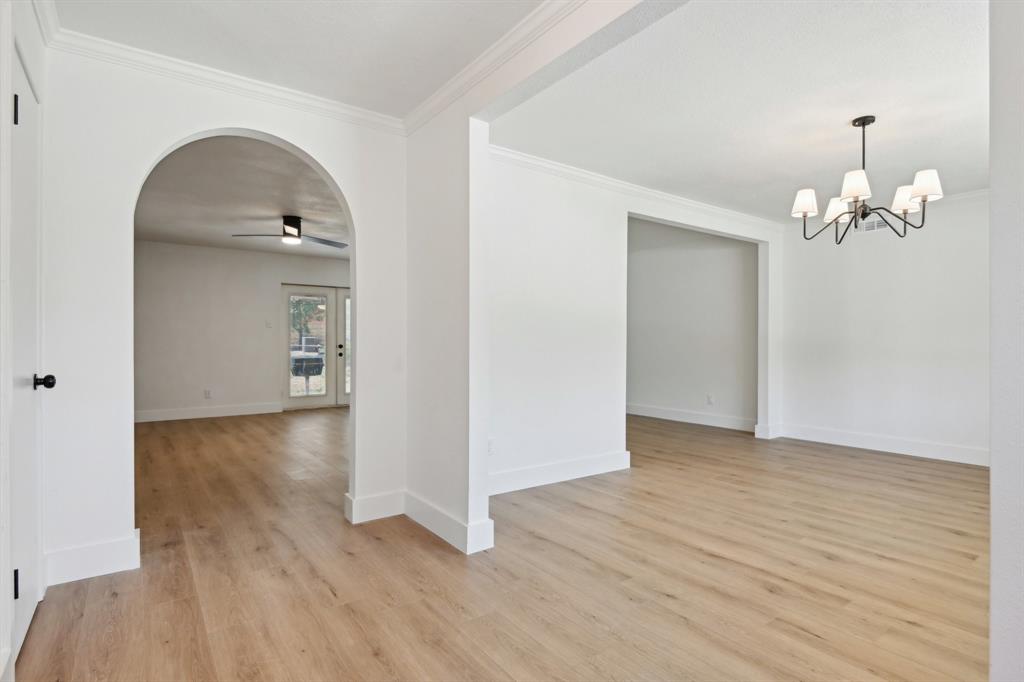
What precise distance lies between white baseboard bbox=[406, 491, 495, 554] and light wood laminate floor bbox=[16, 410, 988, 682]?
0.23 feet

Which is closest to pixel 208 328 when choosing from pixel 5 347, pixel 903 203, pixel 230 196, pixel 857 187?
pixel 230 196

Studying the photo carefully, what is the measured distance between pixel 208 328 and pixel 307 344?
1.51 m

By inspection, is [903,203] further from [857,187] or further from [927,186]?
[857,187]

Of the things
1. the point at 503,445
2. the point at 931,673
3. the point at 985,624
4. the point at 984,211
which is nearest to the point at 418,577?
the point at 503,445

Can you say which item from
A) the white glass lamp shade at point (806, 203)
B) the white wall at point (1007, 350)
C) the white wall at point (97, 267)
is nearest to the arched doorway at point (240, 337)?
the white wall at point (97, 267)

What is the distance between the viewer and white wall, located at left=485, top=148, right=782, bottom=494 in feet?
13.4

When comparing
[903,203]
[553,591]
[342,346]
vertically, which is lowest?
[553,591]

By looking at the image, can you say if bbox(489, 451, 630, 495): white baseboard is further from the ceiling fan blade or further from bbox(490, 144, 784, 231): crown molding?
the ceiling fan blade

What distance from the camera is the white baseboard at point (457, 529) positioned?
114 inches

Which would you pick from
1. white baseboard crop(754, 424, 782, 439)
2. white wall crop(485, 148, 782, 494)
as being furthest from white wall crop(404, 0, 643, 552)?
white baseboard crop(754, 424, 782, 439)

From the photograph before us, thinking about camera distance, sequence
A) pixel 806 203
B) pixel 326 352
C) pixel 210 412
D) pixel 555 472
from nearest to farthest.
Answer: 1. pixel 806 203
2. pixel 555 472
3. pixel 210 412
4. pixel 326 352

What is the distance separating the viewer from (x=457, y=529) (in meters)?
2.96

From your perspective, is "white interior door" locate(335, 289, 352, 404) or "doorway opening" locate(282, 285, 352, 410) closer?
"doorway opening" locate(282, 285, 352, 410)

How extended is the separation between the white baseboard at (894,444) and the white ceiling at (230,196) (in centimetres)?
558
